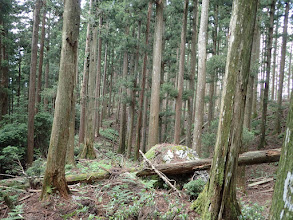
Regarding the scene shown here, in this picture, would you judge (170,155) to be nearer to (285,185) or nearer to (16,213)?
(16,213)

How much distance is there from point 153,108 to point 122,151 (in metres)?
7.79

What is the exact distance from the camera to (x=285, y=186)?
1.69m

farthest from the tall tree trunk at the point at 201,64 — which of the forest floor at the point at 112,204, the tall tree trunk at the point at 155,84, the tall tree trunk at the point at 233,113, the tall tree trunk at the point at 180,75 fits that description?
the tall tree trunk at the point at 233,113

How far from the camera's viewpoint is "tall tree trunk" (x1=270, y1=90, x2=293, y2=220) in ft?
5.37

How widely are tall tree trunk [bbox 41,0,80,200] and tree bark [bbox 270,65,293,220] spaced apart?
12.8 feet

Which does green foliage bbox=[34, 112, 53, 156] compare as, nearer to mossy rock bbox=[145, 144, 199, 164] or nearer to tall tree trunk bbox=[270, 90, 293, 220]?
mossy rock bbox=[145, 144, 199, 164]

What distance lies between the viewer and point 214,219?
130 inches

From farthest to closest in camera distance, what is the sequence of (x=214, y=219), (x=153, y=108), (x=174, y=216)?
(x=153, y=108) < (x=174, y=216) < (x=214, y=219)

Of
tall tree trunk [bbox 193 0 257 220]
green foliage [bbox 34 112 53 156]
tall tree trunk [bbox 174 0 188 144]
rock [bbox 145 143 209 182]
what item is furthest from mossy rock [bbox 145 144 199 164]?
green foliage [bbox 34 112 53 156]

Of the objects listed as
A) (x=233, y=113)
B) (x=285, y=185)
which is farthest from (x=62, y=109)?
(x=285, y=185)

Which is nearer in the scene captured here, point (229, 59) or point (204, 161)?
point (229, 59)

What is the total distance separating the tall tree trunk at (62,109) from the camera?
4.32 metres

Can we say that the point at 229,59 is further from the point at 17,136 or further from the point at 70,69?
the point at 17,136

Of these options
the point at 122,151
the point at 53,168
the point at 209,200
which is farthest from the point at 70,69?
the point at 122,151
